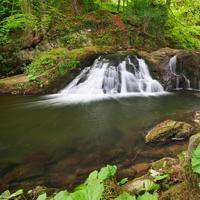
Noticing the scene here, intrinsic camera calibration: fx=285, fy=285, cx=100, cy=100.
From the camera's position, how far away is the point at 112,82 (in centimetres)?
1229

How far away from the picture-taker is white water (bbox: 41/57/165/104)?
38.9 feet

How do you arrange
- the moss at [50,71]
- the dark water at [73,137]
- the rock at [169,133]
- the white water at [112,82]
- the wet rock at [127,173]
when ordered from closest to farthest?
1. the wet rock at [127,173]
2. the dark water at [73,137]
3. the rock at [169,133]
4. the white water at [112,82]
5. the moss at [50,71]

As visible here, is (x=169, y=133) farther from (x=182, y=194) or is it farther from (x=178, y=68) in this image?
(x=178, y=68)

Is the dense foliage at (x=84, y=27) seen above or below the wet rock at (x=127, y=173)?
above

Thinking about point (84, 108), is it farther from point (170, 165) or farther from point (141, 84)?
point (170, 165)

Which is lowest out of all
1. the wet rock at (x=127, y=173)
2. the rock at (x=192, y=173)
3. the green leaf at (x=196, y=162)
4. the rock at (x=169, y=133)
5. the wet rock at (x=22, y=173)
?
the wet rock at (x=127, y=173)

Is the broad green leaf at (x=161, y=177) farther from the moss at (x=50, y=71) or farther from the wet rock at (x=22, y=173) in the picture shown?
the moss at (x=50, y=71)

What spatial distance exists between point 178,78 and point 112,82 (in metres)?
3.44

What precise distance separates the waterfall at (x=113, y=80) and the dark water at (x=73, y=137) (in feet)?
5.29

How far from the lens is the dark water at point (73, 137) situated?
16.7ft

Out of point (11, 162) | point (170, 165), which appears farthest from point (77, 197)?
point (11, 162)

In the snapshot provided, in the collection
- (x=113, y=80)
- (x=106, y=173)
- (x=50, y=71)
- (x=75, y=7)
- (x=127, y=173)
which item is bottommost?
(x=127, y=173)

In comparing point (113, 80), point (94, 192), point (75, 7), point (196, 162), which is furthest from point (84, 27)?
point (94, 192)

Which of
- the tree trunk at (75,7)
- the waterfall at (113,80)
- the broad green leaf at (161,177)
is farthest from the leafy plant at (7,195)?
the tree trunk at (75,7)
